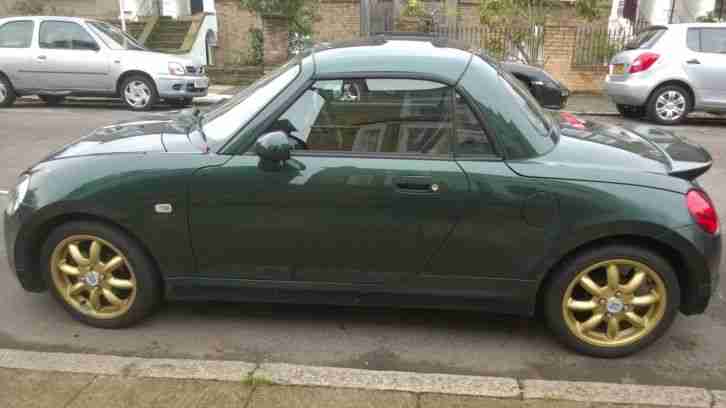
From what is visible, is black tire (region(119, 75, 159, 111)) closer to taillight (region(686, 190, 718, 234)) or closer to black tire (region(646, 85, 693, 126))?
black tire (region(646, 85, 693, 126))

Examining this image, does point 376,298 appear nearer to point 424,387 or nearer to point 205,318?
point 424,387

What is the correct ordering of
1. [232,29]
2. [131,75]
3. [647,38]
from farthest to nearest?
[232,29]
[131,75]
[647,38]

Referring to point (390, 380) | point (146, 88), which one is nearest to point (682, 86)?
point (146, 88)

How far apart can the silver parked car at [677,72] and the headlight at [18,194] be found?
1009cm

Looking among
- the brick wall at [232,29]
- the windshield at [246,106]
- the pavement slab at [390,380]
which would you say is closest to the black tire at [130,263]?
the windshield at [246,106]

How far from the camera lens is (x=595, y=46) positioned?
15.4 m

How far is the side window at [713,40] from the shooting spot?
34.2ft

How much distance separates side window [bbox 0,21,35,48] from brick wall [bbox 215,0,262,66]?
26.4 ft

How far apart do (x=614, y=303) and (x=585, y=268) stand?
0.89 feet

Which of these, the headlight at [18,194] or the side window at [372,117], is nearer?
the side window at [372,117]

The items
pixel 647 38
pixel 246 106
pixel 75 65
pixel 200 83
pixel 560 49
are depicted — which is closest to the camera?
pixel 246 106

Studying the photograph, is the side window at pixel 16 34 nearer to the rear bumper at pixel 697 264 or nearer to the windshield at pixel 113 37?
the windshield at pixel 113 37

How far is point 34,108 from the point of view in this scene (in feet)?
39.2

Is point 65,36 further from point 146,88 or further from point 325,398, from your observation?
point 325,398
